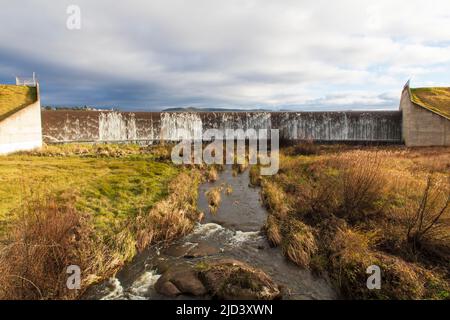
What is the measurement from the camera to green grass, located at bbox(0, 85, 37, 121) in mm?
23766

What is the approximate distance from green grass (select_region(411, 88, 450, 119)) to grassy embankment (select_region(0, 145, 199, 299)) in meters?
24.5

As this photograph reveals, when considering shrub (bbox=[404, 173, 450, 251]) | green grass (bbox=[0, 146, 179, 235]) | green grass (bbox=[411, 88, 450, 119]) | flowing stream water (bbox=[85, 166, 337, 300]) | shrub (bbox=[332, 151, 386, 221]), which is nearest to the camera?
flowing stream water (bbox=[85, 166, 337, 300])

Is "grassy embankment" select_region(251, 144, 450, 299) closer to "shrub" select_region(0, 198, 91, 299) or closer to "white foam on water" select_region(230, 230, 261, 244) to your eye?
"white foam on water" select_region(230, 230, 261, 244)

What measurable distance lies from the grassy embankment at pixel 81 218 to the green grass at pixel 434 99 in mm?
24458

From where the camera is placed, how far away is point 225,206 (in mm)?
12703

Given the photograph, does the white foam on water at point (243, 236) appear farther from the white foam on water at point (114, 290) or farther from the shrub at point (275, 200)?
the white foam on water at point (114, 290)

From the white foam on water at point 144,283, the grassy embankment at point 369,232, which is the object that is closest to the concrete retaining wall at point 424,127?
the grassy embankment at point 369,232

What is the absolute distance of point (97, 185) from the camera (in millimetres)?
13016

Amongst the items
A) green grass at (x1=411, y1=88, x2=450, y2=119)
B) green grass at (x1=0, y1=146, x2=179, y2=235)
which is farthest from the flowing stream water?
green grass at (x1=411, y1=88, x2=450, y2=119)

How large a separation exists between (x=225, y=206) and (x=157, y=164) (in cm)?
846

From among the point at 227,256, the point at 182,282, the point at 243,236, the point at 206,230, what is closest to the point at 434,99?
the point at 243,236

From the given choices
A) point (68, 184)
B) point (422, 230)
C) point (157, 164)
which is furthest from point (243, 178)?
point (422, 230)

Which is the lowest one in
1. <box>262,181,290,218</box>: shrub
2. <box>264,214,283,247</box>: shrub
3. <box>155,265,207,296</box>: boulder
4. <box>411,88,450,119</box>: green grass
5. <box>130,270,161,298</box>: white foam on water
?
<box>130,270,161,298</box>: white foam on water
